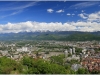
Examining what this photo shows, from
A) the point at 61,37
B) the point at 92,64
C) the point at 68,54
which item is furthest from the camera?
the point at 61,37

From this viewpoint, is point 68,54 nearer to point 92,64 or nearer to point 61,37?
point 92,64

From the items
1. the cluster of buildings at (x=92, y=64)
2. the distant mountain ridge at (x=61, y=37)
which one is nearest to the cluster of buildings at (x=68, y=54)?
the cluster of buildings at (x=92, y=64)

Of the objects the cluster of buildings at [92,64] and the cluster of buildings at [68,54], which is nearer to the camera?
the cluster of buildings at [92,64]

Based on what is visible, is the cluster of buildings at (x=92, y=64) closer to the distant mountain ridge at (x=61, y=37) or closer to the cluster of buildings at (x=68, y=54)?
the cluster of buildings at (x=68, y=54)

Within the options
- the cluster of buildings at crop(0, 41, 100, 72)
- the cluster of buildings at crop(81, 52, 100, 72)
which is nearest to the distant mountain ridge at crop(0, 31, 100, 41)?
the cluster of buildings at crop(0, 41, 100, 72)

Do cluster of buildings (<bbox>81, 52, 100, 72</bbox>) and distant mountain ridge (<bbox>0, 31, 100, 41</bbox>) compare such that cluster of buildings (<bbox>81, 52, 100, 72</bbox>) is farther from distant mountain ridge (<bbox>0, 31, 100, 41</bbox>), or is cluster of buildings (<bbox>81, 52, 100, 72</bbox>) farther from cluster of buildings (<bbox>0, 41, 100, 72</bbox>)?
distant mountain ridge (<bbox>0, 31, 100, 41</bbox>)

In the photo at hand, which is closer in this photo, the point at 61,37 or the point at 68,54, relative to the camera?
the point at 68,54

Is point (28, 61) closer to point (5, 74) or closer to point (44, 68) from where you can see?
point (44, 68)

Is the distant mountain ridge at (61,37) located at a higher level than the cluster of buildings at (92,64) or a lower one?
higher

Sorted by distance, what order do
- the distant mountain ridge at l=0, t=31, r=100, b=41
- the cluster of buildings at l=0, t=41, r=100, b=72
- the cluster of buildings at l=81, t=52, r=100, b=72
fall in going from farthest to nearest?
the distant mountain ridge at l=0, t=31, r=100, b=41 → the cluster of buildings at l=0, t=41, r=100, b=72 → the cluster of buildings at l=81, t=52, r=100, b=72

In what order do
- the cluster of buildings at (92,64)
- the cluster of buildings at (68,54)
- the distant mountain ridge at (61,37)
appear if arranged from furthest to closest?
the distant mountain ridge at (61,37)
the cluster of buildings at (68,54)
the cluster of buildings at (92,64)

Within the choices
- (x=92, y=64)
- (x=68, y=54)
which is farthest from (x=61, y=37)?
(x=92, y=64)

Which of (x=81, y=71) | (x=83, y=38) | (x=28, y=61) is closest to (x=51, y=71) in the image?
(x=81, y=71)
